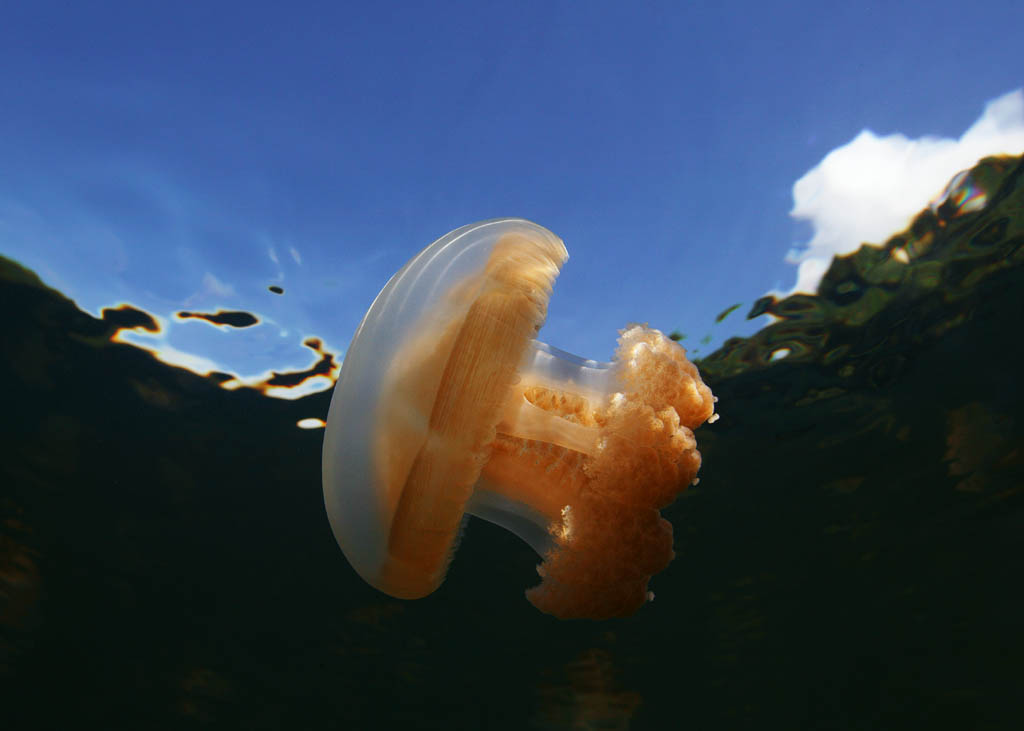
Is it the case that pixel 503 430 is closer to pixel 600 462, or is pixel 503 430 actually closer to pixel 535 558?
pixel 600 462

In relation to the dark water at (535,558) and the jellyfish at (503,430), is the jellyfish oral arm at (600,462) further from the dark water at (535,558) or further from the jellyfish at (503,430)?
the dark water at (535,558)

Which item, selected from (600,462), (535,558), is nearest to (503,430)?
(600,462)

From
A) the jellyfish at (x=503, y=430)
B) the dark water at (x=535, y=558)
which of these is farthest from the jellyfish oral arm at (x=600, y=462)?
the dark water at (x=535, y=558)

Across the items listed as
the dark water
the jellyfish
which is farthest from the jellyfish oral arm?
the dark water

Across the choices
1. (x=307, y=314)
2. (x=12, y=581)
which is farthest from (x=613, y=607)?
(x=12, y=581)

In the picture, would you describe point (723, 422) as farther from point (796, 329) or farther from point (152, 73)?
point (152, 73)
